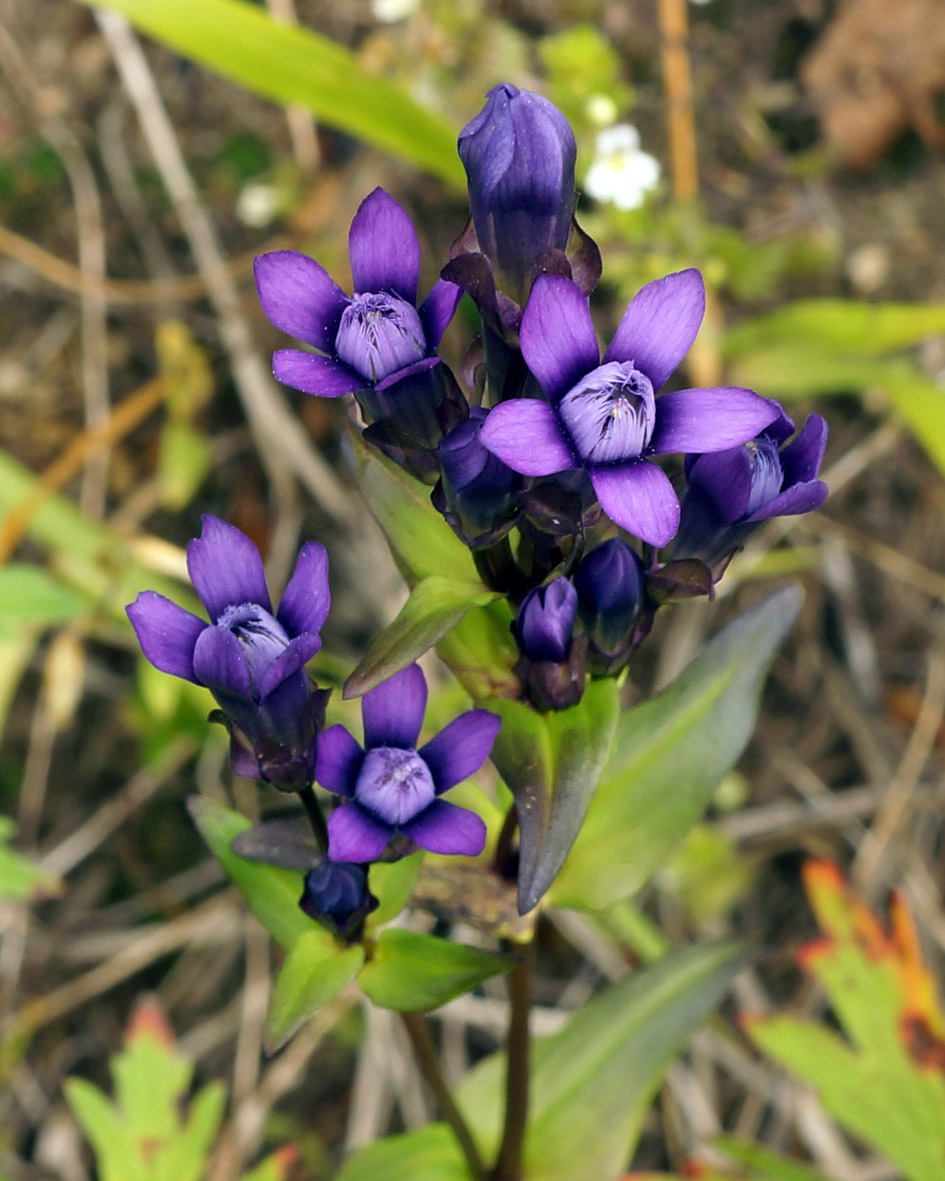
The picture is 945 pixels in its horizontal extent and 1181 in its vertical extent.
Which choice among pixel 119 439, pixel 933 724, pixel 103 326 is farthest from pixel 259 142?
pixel 933 724

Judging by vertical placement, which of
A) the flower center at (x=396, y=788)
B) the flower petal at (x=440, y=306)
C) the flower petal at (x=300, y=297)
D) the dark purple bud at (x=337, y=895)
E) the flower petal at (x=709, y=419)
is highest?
the flower petal at (x=300, y=297)

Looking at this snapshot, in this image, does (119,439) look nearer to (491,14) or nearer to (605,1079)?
(491,14)

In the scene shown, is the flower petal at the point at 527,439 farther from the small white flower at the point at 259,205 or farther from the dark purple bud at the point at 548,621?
the small white flower at the point at 259,205

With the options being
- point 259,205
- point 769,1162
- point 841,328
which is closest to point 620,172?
point 841,328

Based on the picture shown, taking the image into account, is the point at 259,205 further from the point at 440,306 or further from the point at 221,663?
the point at 221,663

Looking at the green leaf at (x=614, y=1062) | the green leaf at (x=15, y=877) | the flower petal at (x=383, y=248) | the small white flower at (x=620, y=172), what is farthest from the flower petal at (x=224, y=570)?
the small white flower at (x=620, y=172)

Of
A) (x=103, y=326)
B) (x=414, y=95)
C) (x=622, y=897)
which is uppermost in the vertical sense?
(x=414, y=95)
